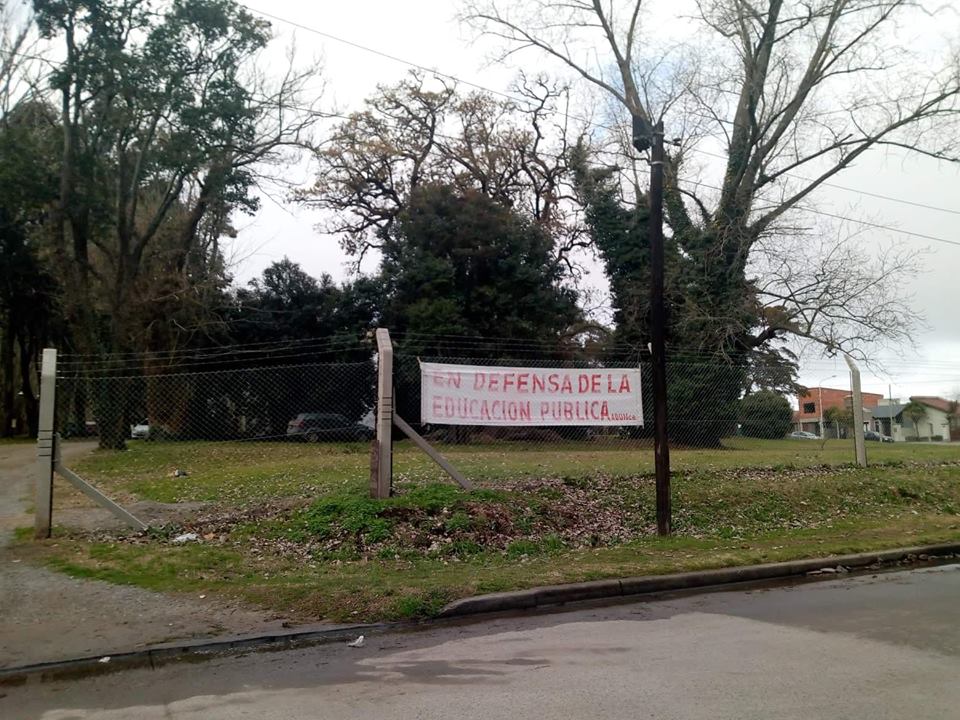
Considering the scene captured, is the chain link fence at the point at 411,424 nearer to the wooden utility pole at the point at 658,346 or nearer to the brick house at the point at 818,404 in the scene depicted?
the wooden utility pole at the point at 658,346

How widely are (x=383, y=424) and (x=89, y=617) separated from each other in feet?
12.9

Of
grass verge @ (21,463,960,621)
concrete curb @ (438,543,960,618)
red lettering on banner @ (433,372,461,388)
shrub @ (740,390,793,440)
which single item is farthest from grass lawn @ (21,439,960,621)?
red lettering on banner @ (433,372,461,388)

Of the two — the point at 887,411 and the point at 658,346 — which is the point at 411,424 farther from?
the point at 887,411

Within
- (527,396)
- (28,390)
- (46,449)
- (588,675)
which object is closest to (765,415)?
(527,396)

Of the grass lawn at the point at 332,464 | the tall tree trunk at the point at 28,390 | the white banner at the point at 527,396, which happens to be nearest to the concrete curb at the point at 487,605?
the white banner at the point at 527,396

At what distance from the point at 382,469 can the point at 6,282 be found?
3527 centimetres

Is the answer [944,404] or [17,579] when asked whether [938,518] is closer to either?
[17,579]

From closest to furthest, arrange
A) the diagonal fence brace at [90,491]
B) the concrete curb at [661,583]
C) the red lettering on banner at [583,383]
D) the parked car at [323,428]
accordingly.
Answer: the concrete curb at [661,583] → the diagonal fence brace at [90,491] → the red lettering on banner at [583,383] → the parked car at [323,428]

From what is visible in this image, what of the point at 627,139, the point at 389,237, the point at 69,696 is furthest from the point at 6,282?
the point at 69,696

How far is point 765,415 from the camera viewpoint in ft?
52.4

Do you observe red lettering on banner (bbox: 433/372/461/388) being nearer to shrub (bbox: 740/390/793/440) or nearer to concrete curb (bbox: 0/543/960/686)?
concrete curb (bbox: 0/543/960/686)

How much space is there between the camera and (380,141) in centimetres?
3775

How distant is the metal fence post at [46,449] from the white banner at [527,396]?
4451 mm

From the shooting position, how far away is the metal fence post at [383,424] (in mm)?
9656
